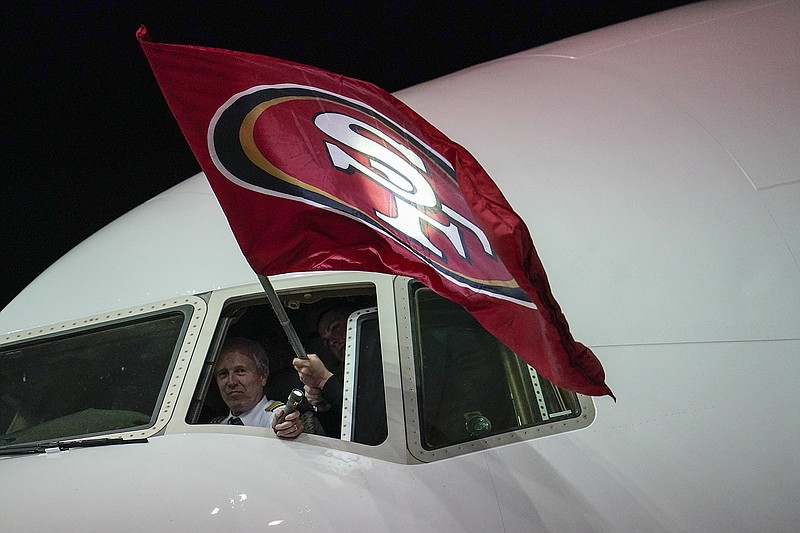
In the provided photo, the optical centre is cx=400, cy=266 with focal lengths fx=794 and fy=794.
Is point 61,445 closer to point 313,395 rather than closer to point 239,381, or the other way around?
point 239,381

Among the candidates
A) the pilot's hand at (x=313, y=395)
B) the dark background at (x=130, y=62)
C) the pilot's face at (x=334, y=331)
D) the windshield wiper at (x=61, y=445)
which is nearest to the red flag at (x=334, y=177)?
the pilot's hand at (x=313, y=395)

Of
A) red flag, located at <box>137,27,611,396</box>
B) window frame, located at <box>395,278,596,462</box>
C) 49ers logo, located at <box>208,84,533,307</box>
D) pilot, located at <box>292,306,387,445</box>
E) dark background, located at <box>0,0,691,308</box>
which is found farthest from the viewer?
dark background, located at <box>0,0,691,308</box>

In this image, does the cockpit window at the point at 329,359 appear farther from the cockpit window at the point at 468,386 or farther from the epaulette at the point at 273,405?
the cockpit window at the point at 468,386

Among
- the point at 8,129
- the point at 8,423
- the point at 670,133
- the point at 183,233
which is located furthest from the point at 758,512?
the point at 8,129

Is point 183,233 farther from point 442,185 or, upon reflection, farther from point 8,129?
point 8,129

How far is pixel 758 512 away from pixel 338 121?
301 cm

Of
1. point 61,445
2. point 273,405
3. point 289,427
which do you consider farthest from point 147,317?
point 289,427

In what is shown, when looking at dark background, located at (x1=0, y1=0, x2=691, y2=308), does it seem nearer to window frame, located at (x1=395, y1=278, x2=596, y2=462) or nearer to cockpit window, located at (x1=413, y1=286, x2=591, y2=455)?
cockpit window, located at (x1=413, y1=286, x2=591, y2=455)

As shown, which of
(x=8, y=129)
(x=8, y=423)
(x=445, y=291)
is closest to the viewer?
(x=445, y=291)

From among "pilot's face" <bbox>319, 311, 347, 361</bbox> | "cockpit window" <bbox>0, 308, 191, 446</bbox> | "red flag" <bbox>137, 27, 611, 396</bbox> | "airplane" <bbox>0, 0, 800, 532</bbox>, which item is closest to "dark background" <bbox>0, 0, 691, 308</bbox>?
"airplane" <bbox>0, 0, 800, 532</bbox>

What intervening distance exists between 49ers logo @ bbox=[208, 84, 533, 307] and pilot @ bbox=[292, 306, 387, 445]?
3.01 feet

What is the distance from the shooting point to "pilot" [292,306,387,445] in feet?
14.5

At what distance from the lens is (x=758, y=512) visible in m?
4.12

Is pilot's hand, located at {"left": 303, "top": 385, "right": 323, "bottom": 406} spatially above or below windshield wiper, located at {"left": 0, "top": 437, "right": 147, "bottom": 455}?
below
